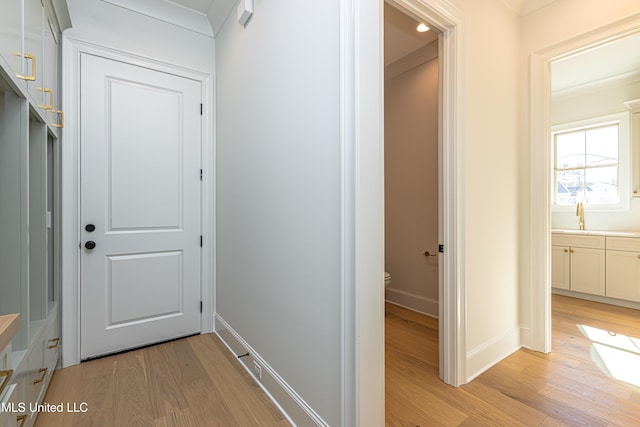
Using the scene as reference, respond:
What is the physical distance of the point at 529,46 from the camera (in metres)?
2.29

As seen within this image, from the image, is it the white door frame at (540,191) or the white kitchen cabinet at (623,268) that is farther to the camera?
the white kitchen cabinet at (623,268)

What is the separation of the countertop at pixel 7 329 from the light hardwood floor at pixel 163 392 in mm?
1201

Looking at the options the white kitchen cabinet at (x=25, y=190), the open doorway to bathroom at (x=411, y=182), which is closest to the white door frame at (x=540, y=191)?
the open doorway to bathroom at (x=411, y=182)

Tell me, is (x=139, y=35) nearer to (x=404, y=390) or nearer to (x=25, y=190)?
(x=25, y=190)

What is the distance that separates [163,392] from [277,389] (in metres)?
0.71

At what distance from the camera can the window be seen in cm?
360

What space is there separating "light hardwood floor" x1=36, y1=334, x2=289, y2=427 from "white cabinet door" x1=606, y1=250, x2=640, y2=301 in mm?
3865

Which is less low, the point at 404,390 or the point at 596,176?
the point at 596,176

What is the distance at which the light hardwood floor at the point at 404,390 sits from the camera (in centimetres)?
156

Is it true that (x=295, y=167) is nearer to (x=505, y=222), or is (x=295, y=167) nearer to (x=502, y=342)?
(x=505, y=222)

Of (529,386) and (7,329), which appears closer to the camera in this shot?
(7,329)

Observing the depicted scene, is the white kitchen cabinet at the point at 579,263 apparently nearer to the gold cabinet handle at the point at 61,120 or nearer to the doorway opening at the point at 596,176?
the doorway opening at the point at 596,176

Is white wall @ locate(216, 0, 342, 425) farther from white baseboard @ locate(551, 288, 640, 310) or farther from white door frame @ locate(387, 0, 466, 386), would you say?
white baseboard @ locate(551, 288, 640, 310)

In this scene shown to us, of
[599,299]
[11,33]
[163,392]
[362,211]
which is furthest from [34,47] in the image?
[599,299]
